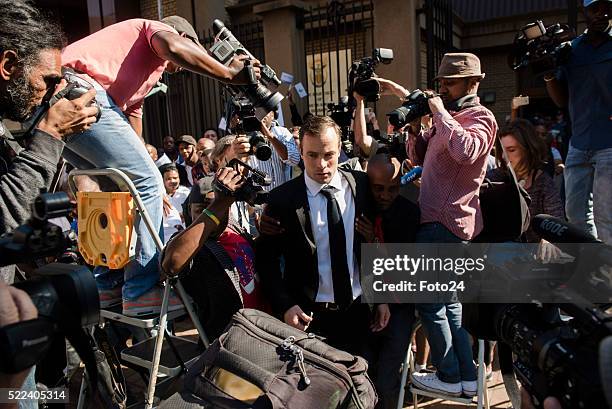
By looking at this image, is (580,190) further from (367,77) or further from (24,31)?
(24,31)

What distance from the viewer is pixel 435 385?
8.18 ft

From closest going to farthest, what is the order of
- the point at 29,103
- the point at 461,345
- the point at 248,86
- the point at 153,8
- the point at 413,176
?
the point at 29,103
the point at 248,86
the point at 461,345
the point at 413,176
the point at 153,8

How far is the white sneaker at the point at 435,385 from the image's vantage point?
8.11ft

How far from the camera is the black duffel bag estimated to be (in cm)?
169

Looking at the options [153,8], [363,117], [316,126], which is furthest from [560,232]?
[153,8]

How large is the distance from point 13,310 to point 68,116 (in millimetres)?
852

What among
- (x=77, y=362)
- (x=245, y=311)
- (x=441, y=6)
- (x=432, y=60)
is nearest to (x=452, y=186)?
(x=245, y=311)

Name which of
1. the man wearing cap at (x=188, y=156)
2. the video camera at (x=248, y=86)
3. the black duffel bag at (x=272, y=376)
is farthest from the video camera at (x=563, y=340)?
the man wearing cap at (x=188, y=156)

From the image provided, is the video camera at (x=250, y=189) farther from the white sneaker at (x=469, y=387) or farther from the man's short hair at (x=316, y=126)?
the white sneaker at (x=469, y=387)

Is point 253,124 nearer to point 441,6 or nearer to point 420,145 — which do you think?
point 420,145

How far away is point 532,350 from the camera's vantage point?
53.6 inches

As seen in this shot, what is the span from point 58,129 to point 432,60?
640cm

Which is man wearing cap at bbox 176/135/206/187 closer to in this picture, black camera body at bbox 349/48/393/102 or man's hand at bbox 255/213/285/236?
black camera body at bbox 349/48/393/102

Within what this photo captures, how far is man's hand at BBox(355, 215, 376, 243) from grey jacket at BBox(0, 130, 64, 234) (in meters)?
1.43
